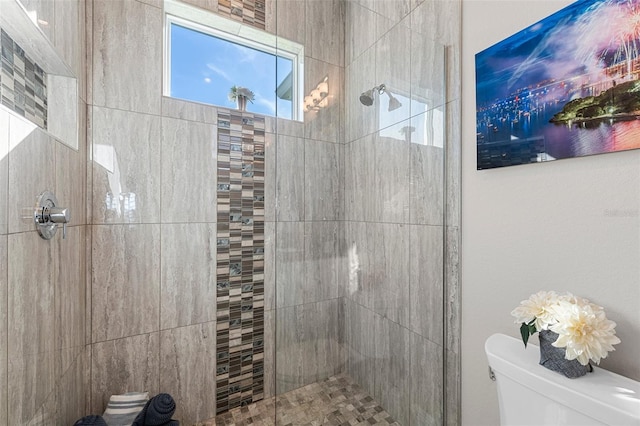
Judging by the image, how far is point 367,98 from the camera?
1.27 metres

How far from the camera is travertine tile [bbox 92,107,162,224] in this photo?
154 centimetres

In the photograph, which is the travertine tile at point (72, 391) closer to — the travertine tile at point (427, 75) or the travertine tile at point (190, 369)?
the travertine tile at point (190, 369)

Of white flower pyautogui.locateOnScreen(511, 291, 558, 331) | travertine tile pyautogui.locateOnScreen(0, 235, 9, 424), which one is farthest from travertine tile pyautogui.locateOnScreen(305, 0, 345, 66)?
travertine tile pyautogui.locateOnScreen(0, 235, 9, 424)

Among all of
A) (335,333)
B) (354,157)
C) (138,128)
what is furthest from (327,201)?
(138,128)

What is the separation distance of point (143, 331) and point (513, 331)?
1817 mm

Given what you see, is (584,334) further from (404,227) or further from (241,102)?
(241,102)

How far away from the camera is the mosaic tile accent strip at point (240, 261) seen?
1819 millimetres

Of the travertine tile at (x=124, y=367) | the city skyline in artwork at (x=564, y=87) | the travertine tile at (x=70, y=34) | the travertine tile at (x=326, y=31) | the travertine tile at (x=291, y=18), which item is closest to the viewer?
the city skyline in artwork at (x=564, y=87)

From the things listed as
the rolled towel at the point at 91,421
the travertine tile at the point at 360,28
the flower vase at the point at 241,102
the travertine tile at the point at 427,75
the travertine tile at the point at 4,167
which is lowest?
the rolled towel at the point at 91,421

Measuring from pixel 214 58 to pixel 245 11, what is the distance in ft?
1.23

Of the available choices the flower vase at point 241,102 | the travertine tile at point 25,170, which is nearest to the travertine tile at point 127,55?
the flower vase at point 241,102

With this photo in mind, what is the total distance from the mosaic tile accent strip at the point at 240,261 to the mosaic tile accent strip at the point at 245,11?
65cm

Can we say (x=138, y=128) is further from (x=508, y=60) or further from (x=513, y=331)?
(x=513, y=331)

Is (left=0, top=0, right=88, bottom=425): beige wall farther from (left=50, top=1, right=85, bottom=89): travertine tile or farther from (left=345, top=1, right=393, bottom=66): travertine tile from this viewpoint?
(left=345, top=1, right=393, bottom=66): travertine tile
